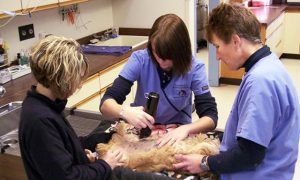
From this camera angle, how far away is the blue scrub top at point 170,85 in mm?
1605

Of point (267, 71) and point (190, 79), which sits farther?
point (190, 79)

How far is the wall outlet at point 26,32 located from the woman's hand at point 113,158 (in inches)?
73.8

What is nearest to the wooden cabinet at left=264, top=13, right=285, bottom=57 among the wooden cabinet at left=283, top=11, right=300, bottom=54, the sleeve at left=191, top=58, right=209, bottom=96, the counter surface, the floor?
the wooden cabinet at left=283, top=11, right=300, bottom=54

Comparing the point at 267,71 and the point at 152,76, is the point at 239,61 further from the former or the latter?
the point at 152,76

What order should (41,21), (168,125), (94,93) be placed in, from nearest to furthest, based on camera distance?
(168,125)
(94,93)
(41,21)

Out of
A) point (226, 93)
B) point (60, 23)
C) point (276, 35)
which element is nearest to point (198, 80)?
point (60, 23)

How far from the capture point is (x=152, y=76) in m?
1.63

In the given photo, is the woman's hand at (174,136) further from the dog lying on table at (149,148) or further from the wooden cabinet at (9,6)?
the wooden cabinet at (9,6)

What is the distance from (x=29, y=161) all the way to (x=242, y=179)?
676 millimetres

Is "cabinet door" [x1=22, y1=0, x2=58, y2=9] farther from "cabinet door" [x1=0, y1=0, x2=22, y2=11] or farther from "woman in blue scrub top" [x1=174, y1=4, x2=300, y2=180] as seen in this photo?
"woman in blue scrub top" [x1=174, y1=4, x2=300, y2=180]

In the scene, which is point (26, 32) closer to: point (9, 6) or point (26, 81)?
point (9, 6)

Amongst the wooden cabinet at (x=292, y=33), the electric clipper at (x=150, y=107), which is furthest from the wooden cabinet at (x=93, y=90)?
the wooden cabinet at (x=292, y=33)

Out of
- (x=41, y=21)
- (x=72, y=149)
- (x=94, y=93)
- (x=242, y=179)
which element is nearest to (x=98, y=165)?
(x=72, y=149)

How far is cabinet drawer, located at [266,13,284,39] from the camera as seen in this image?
4244 mm
